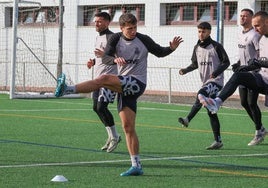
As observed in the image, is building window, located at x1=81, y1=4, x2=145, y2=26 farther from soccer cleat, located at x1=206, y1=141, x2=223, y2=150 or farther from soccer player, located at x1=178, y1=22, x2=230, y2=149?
soccer cleat, located at x1=206, y1=141, x2=223, y2=150

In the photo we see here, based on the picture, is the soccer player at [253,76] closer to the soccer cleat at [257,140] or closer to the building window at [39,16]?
the soccer cleat at [257,140]

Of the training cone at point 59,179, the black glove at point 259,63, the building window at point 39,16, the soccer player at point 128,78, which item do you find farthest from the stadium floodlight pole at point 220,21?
the training cone at point 59,179

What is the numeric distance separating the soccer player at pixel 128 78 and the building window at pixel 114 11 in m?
23.2

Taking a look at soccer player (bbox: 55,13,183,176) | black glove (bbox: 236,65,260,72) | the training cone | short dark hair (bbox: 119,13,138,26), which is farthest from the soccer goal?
the training cone

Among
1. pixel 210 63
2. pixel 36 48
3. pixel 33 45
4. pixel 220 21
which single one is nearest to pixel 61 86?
pixel 210 63

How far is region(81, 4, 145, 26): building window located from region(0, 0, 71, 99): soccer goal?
124cm

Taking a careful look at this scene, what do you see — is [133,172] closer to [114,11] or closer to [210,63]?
[210,63]

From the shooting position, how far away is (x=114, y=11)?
34969 mm

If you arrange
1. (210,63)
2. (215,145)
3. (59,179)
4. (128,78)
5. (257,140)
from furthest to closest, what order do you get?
(257,140) < (210,63) < (215,145) < (128,78) < (59,179)

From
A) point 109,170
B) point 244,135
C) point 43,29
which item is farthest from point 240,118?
point 43,29

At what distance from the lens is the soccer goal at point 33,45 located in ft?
106

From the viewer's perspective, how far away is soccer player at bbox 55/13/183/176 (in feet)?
34.2

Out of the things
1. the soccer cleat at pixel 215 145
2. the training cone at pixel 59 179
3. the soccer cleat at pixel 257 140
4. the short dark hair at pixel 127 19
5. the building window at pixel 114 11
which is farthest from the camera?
the building window at pixel 114 11

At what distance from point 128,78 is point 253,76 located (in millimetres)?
2902
